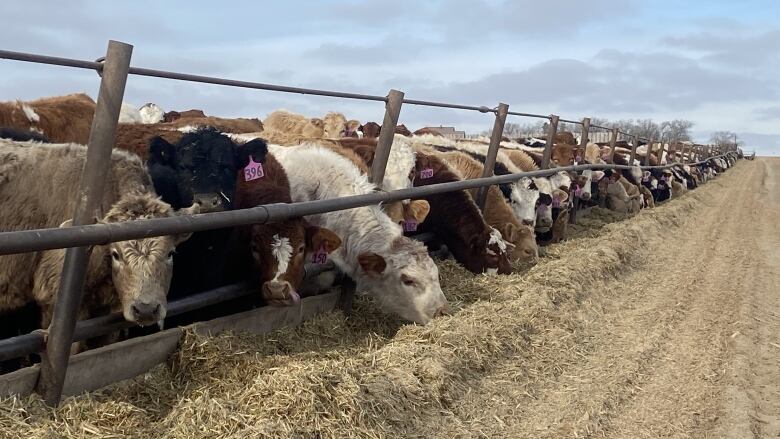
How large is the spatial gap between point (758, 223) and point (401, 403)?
1607cm

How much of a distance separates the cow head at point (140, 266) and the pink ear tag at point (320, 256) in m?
1.55

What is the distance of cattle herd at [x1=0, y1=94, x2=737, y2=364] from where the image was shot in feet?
13.8

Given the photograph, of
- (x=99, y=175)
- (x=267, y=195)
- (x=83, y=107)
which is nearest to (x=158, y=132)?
(x=267, y=195)

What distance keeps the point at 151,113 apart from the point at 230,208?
8.60 metres

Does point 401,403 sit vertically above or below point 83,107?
below

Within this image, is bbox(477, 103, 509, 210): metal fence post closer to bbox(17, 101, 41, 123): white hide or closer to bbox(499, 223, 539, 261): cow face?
bbox(499, 223, 539, 261): cow face

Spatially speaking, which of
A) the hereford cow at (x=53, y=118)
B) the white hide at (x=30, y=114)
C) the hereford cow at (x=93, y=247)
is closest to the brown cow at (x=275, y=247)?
the hereford cow at (x=93, y=247)

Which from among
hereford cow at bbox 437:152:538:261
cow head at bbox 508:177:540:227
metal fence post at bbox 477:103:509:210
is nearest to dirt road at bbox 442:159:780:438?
hereford cow at bbox 437:152:538:261

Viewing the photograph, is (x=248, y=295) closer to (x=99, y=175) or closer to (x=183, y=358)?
(x=183, y=358)

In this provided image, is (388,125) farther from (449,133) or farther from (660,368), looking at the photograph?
(449,133)

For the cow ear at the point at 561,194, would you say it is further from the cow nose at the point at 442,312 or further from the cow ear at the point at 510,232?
the cow nose at the point at 442,312

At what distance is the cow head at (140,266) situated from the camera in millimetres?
3896

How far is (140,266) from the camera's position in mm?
4012

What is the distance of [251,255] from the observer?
17.9 ft
